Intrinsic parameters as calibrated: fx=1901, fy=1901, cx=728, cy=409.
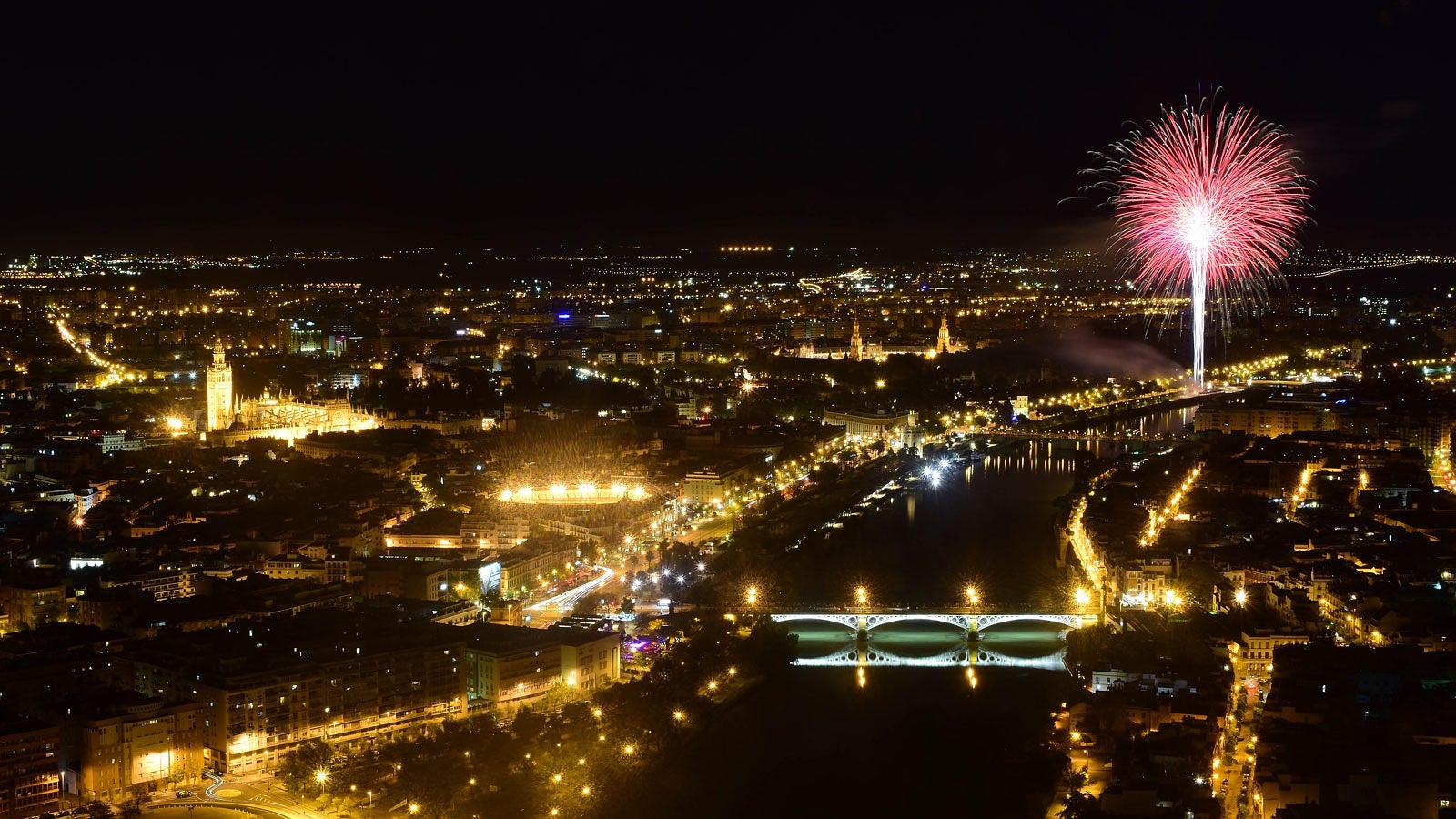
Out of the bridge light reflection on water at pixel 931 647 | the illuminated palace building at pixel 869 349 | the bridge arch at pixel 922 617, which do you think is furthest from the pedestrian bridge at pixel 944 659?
the illuminated palace building at pixel 869 349

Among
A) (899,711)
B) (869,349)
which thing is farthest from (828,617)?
(869,349)

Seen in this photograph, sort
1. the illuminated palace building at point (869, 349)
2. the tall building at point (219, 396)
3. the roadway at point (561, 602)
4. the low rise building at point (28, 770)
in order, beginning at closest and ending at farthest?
the low rise building at point (28, 770) < the roadway at point (561, 602) < the tall building at point (219, 396) < the illuminated palace building at point (869, 349)

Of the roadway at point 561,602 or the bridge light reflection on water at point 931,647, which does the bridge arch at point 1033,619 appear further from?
the roadway at point 561,602

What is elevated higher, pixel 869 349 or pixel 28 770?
pixel 869 349

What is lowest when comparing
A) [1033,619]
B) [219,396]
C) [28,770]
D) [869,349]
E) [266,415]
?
[28,770]

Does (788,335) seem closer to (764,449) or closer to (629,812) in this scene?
(764,449)

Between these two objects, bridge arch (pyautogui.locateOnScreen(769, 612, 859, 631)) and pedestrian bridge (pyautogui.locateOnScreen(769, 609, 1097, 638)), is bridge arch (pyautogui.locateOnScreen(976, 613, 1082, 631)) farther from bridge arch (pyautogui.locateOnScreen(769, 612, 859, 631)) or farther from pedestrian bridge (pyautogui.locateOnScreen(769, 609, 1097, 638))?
bridge arch (pyautogui.locateOnScreen(769, 612, 859, 631))

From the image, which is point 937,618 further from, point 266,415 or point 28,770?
point 266,415
